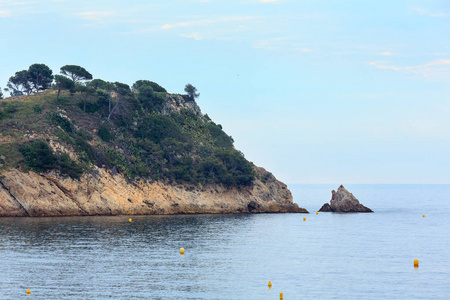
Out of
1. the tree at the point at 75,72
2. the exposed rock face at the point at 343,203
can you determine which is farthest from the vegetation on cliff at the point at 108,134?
the exposed rock face at the point at 343,203

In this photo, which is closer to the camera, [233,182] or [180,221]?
[180,221]

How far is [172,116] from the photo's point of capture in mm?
150750

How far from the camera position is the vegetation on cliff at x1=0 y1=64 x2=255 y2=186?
11031 cm

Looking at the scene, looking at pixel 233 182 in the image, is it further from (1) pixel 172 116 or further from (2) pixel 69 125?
(2) pixel 69 125

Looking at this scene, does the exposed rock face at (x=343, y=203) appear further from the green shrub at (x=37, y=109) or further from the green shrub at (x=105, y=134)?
the green shrub at (x=37, y=109)

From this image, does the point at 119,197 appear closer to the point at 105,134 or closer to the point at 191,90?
the point at 105,134

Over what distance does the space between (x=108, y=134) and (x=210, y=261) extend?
3007 inches

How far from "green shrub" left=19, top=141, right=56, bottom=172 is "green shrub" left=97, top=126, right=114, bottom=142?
74.9ft

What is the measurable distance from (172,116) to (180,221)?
53.3 meters

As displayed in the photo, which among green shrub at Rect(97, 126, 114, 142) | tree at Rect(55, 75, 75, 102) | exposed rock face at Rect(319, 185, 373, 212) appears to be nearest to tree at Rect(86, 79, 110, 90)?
tree at Rect(55, 75, 75, 102)

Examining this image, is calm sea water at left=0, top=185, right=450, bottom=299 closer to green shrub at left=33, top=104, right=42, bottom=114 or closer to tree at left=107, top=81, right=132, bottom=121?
green shrub at left=33, top=104, right=42, bottom=114

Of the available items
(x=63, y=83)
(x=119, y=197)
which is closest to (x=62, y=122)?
(x=63, y=83)

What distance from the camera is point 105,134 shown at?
5054 inches

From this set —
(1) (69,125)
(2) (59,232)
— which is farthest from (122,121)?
(2) (59,232)
